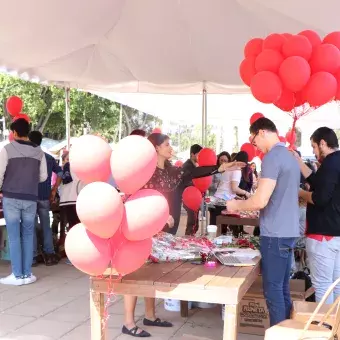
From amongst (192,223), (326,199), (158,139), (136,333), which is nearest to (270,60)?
(158,139)

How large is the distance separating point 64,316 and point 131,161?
2.27 metres

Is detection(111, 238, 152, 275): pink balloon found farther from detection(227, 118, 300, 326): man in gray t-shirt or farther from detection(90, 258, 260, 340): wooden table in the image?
detection(227, 118, 300, 326): man in gray t-shirt

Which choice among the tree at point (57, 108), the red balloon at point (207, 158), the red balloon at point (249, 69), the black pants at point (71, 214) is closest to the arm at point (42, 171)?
the black pants at point (71, 214)

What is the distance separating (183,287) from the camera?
2.39 metres

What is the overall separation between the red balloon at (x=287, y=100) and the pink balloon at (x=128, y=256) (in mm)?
2127

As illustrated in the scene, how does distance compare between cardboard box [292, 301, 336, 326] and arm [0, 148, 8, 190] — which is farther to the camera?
arm [0, 148, 8, 190]

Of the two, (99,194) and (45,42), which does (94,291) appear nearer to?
(99,194)

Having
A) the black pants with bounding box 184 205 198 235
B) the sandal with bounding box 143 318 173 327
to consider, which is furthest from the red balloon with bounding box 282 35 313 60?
the black pants with bounding box 184 205 198 235

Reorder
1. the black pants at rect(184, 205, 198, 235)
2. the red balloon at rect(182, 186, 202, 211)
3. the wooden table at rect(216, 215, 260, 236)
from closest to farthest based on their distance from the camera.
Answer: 1. the red balloon at rect(182, 186, 202, 211)
2. the wooden table at rect(216, 215, 260, 236)
3. the black pants at rect(184, 205, 198, 235)

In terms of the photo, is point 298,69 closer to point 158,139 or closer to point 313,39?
point 313,39

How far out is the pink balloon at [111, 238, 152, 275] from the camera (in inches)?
87.8

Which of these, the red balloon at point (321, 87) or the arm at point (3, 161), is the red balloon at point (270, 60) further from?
the arm at point (3, 161)

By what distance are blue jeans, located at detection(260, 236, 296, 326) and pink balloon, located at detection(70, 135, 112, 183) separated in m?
1.19

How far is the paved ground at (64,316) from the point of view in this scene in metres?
3.53
